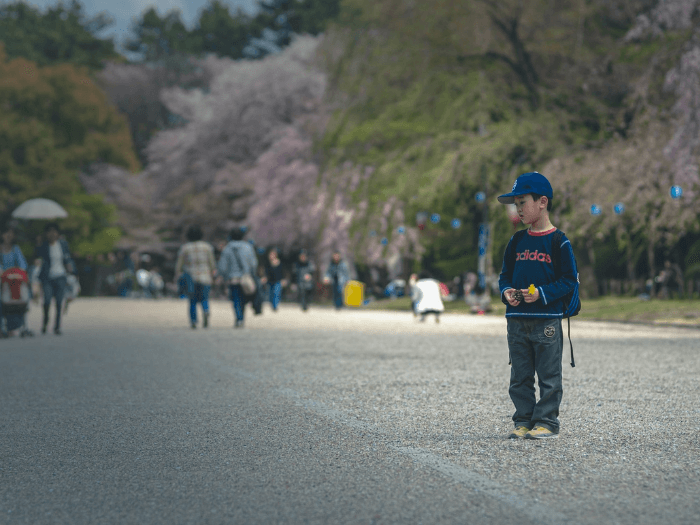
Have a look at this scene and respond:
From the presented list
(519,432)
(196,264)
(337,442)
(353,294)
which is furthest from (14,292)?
(353,294)

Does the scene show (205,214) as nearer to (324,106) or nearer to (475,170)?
(324,106)

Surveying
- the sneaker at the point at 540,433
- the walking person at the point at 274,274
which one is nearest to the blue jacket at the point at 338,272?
the walking person at the point at 274,274

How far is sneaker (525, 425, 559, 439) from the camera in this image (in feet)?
19.9

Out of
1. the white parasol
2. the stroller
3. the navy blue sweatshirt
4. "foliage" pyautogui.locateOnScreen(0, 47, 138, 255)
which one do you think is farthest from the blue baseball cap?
"foliage" pyautogui.locateOnScreen(0, 47, 138, 255)

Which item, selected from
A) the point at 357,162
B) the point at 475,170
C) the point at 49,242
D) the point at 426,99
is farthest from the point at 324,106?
the point at 49,242

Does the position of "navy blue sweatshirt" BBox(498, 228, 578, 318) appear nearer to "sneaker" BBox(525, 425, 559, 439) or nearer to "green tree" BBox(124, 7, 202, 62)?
"sneaker" BBox(525, 425, 559, 439)

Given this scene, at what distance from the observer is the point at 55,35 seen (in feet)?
219

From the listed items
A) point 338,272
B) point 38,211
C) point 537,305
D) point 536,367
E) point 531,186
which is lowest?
point 536,367

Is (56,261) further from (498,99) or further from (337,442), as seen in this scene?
(498,99)

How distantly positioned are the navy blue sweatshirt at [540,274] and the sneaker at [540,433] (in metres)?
0.71

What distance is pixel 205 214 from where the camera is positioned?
167ft

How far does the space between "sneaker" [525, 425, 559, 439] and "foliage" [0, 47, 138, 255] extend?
51.8 metres

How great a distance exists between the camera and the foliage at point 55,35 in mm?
65750

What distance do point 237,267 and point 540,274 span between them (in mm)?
12706
